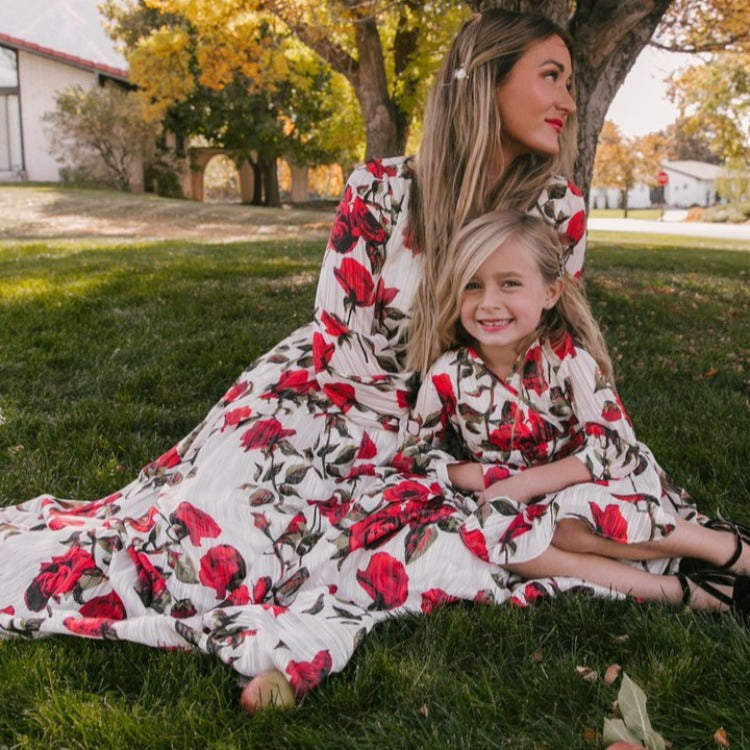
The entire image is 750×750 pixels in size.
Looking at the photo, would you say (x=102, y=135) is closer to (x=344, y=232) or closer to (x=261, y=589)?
(x=344, y=232)

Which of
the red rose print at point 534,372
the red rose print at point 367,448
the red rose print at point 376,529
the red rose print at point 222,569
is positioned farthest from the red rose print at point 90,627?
the red rose print at point 534,372

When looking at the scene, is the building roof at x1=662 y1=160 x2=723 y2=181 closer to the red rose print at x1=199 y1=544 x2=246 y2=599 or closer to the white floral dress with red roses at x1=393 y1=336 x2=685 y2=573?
the white floral dress with red roses at x1=393 y1=336 x2=685 y2=573

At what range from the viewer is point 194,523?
2.51 m

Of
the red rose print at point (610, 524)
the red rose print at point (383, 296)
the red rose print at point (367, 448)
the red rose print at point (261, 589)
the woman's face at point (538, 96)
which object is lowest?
the red rose print at point (261, 589)

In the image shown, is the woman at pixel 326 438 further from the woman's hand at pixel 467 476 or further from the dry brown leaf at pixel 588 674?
the dry brown leaf at pixel 588 674

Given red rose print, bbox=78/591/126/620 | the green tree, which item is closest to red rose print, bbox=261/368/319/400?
red rose print, bbox=78/591/126/620

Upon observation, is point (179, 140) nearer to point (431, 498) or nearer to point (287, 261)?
point (287, 261)

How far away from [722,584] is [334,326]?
150 cm

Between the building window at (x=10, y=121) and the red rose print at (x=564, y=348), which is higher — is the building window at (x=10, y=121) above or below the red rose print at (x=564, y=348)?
above

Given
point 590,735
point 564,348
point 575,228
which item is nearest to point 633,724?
point 590,735

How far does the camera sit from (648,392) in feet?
16.2

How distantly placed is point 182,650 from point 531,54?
2.20 meters

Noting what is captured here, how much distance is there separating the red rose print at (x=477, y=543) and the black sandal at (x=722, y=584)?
0.59 meters

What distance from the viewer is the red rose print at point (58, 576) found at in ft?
8.02
